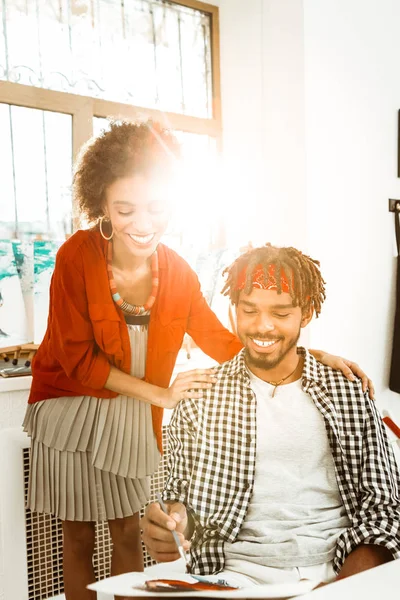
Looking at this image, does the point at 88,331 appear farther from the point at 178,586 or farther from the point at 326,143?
the point at 326,143

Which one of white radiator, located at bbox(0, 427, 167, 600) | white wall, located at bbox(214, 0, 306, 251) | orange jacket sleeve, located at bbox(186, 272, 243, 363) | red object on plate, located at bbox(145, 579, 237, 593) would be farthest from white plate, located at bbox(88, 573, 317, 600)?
white wall, located at bbox(214, 0, 306, 251)

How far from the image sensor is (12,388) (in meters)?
1.43

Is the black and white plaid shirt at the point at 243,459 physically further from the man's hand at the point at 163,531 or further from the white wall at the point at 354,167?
the white wall at the point at 354,167

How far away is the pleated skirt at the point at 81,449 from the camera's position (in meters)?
1.38

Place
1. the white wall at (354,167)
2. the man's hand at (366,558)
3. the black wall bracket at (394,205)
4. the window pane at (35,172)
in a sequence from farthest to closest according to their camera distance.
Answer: the black wall bracket at (394,205) → the white wall at (354,167) → the window pane at (35,172) → the man's hand at (366,558)

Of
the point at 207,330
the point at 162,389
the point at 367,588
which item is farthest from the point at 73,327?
the point at 367,588

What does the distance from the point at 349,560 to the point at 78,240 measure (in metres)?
0.94

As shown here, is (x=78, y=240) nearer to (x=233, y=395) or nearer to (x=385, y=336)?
(x=233, y=395)

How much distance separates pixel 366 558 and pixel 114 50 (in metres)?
1.51

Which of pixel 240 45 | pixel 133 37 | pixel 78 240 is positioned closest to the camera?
pixel 78 240

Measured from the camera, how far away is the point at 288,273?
1337mm

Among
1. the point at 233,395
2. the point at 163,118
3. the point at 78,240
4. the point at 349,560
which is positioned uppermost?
the point at 163,118

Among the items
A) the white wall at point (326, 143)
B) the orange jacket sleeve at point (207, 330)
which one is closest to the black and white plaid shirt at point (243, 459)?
the orange jacket sleeve at point (207, 330)

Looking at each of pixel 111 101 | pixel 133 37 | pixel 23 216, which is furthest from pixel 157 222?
pixel 133 37
